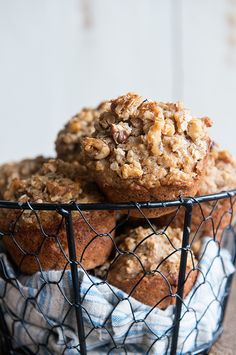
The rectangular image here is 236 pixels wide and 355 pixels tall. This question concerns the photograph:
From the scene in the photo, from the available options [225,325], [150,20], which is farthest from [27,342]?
[150,20]

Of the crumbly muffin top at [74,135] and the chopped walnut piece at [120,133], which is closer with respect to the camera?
the chopped walnut piece at [120,133]

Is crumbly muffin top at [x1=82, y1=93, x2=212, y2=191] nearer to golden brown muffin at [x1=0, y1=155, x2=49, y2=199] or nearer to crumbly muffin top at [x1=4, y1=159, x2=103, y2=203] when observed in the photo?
crumbly muffin top at [x1=4, y1=159, x2=103, y2=203]

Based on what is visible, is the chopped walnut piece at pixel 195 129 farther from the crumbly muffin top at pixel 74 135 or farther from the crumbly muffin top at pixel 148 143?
the crumbly muffin top at pixel 74 135

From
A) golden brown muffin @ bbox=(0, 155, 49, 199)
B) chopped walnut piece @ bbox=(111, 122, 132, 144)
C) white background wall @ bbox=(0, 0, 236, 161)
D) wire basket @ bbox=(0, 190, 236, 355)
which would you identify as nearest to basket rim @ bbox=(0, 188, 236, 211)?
wire basket @ bbox=(0, 190, 236, 355)

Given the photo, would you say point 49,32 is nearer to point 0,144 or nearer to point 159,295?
point 0,144

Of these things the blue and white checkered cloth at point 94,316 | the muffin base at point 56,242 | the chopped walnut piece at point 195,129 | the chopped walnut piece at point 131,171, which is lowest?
the blue and white checkered cloth at point 94,316

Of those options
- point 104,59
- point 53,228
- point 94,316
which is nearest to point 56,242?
point 53,228

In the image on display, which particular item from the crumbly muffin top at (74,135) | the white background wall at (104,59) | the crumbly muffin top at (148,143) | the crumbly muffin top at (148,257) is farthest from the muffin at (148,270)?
the white background wall at (104,59)

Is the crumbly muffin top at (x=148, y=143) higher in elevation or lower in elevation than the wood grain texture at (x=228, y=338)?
higher
